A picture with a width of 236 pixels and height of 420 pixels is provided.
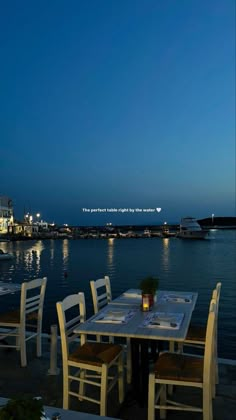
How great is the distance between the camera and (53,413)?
157 cm

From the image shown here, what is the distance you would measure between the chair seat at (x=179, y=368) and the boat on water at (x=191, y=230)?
68355mm

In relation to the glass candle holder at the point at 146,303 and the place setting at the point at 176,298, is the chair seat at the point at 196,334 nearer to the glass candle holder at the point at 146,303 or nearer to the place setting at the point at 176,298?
the place setting at the point at 176,298

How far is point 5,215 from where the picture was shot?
304 ft

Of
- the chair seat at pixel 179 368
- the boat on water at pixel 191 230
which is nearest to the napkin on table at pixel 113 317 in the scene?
the chair seat at pixel 179 368

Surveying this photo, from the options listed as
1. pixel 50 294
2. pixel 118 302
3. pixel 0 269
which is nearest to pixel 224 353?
pixel 118 302

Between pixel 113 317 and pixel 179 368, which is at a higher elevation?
pixel 113 317

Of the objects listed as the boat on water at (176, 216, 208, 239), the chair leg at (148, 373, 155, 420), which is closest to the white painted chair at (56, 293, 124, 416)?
the chair leg at (148, 373, 155, 420)

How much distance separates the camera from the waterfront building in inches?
3501

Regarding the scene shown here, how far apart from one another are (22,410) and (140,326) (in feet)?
6.81

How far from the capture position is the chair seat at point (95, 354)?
3.11m

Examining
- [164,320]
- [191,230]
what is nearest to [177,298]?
[164,320]

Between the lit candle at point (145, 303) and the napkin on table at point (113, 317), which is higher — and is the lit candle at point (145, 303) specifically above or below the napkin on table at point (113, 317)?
above

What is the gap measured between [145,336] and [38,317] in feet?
7.00

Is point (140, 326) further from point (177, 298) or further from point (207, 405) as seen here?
point (177, 298)
